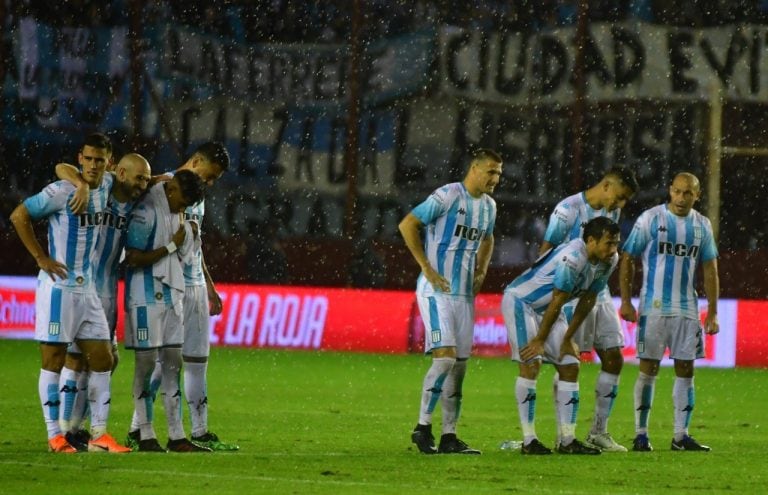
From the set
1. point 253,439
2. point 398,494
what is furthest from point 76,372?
point 398,494

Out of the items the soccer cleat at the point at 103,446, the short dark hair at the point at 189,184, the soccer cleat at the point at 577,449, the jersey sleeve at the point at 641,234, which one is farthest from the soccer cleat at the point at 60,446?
the jersey sleeve at the point at 641,234

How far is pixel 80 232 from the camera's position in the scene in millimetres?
10414

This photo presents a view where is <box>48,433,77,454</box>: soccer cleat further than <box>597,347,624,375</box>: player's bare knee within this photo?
No

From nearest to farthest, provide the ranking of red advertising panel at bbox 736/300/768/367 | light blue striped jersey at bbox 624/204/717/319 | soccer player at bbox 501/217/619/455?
soccer player at bbox 501/217/619/455 < light blue striped jersey at bbox 624/204/717/319 < red advertising panel at bbox 736/300/768/367

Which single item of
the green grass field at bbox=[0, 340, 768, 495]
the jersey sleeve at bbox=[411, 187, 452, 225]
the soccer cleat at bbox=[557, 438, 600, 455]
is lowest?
the green grass field at bbox=[0, 340, 768, 495]

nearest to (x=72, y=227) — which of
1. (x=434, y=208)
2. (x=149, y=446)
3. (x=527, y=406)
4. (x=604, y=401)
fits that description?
(x=149, y=446)

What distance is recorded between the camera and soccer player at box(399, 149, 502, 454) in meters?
11.2

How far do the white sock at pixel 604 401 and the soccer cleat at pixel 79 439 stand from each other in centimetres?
333

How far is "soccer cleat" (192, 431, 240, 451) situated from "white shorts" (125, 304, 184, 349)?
0.79m

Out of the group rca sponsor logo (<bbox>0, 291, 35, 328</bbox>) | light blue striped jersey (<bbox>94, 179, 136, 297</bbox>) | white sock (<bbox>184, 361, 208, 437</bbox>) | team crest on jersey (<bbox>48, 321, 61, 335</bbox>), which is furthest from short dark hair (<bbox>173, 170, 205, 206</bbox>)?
rca sponsor logo (<bbox>0, 291, 35, 328</bbox>)

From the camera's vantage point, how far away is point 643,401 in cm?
1199

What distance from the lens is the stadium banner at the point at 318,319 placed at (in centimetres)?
2188

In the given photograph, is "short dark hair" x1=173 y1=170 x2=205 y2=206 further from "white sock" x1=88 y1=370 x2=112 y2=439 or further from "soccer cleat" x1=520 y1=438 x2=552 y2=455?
"soccer cleat" x1=520 y1=438 x2=552 y2=455

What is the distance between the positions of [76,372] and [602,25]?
60.7 feet
